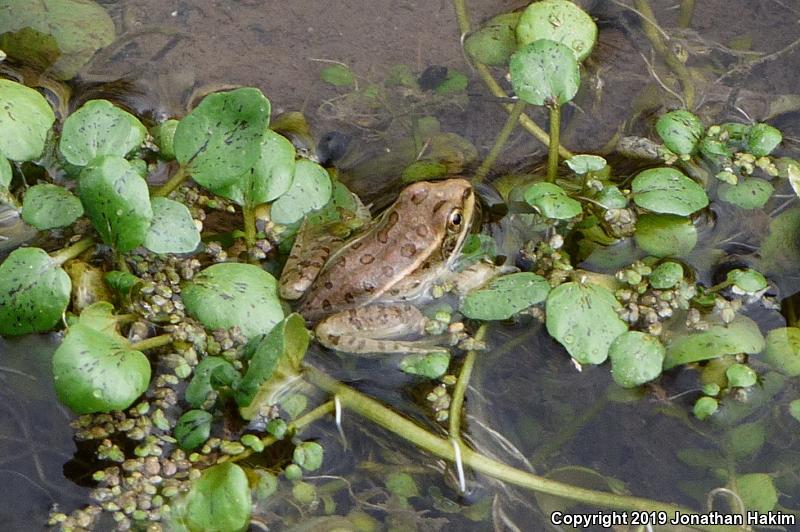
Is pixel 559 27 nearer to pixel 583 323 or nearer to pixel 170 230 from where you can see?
pixel 583 323

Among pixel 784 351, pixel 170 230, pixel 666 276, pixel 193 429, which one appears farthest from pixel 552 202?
pixel 193 429

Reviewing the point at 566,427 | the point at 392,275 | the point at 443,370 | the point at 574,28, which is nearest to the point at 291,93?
the point at 392,275

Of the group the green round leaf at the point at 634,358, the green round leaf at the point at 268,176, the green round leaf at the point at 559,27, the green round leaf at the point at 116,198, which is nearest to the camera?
the green round leaf at the point at 116,198

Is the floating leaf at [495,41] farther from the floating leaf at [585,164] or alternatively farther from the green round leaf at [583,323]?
the green round leaf at [583,323]

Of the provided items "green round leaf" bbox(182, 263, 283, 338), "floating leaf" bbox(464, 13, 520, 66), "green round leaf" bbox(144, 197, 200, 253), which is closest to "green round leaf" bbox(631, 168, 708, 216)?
"floating leaf" bbox(464, 13, 520, 66)

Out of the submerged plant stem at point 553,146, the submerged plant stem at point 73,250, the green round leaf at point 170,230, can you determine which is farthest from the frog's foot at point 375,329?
the submerged plant stem at point 73,250

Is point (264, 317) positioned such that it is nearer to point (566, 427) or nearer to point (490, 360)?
point (490, 360)
